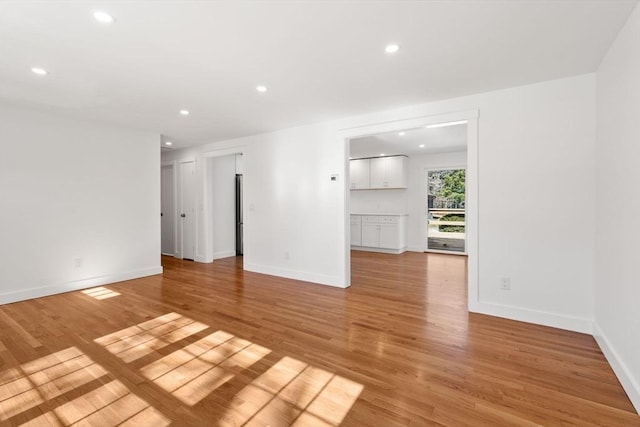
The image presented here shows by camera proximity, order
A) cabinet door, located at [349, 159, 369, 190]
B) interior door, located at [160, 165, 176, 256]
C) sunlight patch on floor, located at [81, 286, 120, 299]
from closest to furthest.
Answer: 1. sunlight patch on floor, located at [81, 286, 120, 299]
2. interior door, located at [160, 165, 176, 256]
3. cabinet door, located at [349, 159, 369, 190]

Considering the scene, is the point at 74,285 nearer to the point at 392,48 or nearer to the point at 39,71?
the point at 39,71

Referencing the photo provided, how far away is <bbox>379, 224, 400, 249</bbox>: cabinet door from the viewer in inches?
291

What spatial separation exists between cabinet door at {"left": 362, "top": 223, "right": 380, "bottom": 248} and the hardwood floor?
3740 mm

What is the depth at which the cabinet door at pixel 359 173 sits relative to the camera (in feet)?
26.5

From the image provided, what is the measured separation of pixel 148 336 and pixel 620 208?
400 cm

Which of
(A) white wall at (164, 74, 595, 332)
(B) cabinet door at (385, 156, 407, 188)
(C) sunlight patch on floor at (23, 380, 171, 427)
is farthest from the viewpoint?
(B) cabinet door at (385, 156, 407, 188)

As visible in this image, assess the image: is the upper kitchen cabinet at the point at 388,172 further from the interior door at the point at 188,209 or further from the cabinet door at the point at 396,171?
the interior door at the point at 188,209

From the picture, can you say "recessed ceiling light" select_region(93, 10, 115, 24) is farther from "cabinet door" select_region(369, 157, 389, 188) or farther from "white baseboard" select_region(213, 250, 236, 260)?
"cabinet door" select_region(369, 157, 389, 188)

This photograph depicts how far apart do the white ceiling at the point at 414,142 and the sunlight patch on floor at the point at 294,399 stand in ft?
11.7

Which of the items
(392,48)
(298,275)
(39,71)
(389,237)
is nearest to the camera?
(392,48)

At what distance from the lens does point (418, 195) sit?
7.80 m

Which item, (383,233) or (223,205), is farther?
(383,233)

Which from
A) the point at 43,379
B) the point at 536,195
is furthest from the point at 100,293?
the point at 536,195

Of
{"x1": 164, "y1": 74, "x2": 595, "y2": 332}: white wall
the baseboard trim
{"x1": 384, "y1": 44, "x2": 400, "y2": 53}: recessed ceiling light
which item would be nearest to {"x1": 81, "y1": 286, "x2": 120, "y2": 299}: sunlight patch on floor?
{"x1": 164, "y1": 74, "x2": 595, "y2": 332}: white wall
